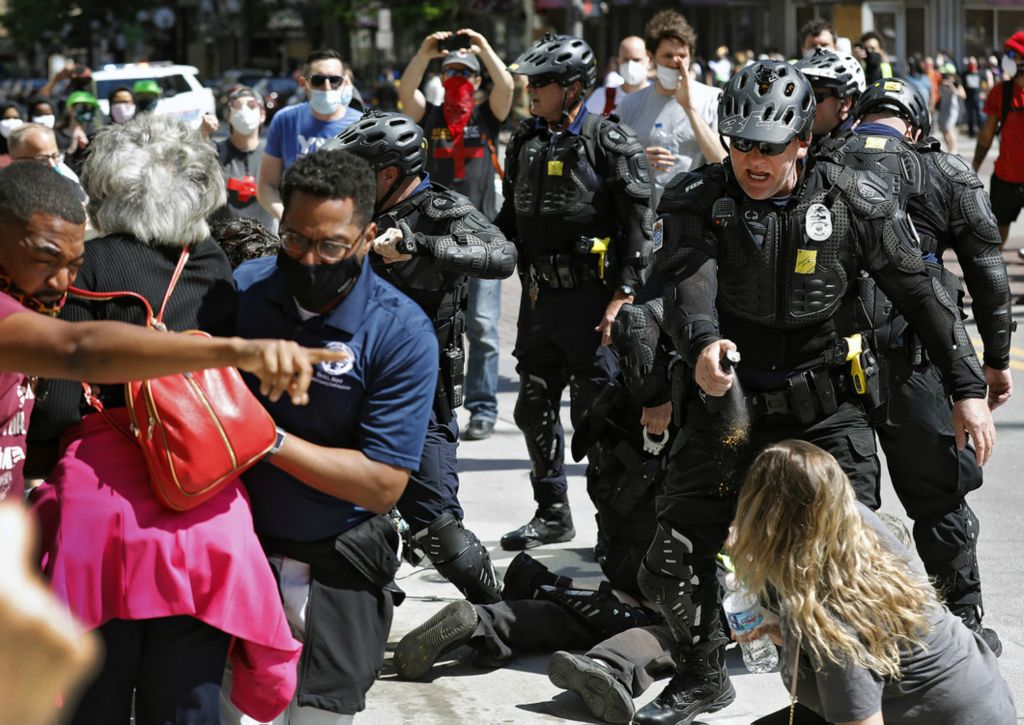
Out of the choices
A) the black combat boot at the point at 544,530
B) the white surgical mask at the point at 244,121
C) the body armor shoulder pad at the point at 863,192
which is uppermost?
the body armor shoulder pad at the point at 863,192

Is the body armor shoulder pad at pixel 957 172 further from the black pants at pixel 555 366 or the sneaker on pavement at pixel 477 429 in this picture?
the sneaker on pavement at pixel 477 429

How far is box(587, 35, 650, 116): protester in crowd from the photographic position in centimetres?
980

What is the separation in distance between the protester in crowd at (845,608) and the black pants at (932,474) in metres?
1.51

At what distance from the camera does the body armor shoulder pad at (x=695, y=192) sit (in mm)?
4324

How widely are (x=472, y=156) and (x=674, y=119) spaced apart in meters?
1.15

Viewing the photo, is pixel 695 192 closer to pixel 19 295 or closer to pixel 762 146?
pixel 762 146

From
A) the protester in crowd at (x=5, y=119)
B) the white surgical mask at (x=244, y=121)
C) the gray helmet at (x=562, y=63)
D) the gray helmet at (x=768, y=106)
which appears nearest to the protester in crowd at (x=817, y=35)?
the gray helmet at (x=562, y=63)

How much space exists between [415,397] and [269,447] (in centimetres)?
37

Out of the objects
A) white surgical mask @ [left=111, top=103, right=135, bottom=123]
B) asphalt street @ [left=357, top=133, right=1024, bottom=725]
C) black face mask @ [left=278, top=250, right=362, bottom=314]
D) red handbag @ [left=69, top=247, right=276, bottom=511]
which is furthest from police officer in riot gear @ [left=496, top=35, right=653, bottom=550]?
white surgical mask @ [left=111, top=103, right=135, bottom=123]

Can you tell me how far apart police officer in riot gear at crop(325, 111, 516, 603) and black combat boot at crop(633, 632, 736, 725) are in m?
0.84

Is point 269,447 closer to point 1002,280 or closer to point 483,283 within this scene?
point 1002,280

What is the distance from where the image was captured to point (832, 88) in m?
5.62

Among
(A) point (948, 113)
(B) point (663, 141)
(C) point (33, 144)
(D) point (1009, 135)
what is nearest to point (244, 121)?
(C) point (33, 144)

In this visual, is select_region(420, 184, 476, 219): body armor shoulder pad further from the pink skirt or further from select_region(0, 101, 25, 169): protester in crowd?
select_region(0, 101, 25, 169): protester in crowd
